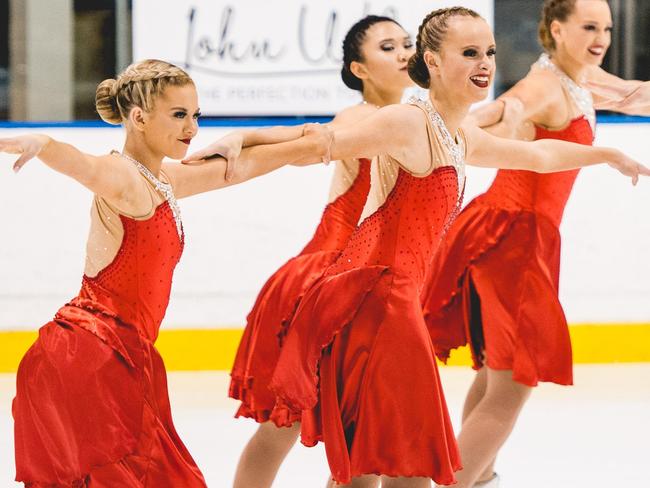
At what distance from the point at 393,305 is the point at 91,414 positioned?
0.69 meters

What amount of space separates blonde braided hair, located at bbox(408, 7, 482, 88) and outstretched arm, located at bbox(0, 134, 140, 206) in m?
0.75

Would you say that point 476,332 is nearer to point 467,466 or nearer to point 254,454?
point 467,466

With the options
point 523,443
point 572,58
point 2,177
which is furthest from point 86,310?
point 2,177

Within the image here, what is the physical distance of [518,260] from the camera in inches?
150

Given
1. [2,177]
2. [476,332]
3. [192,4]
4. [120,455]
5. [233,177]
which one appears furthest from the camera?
[192,4]

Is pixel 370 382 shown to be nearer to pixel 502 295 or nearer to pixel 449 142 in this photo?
pixel 449 142

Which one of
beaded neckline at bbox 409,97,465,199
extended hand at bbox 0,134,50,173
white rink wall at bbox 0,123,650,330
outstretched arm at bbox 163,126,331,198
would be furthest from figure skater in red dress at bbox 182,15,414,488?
white rink wall at bbox 0,123,650,330

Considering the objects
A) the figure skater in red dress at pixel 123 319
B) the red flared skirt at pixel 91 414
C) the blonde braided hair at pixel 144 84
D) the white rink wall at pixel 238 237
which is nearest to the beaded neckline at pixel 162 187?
the figure skater in red dress at pixel 123 319

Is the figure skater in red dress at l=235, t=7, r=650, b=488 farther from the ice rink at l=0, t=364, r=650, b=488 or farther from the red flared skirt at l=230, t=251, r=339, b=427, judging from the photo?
the ice rink at l=0, t=364, r=650, b=488

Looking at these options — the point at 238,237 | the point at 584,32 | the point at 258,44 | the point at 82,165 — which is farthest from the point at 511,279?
the point at 258,44

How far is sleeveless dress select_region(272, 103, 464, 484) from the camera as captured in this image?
2850mm

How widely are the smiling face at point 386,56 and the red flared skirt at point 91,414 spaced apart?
1400 millimetres

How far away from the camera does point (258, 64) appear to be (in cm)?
694

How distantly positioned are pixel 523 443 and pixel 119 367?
2507 millimetres
